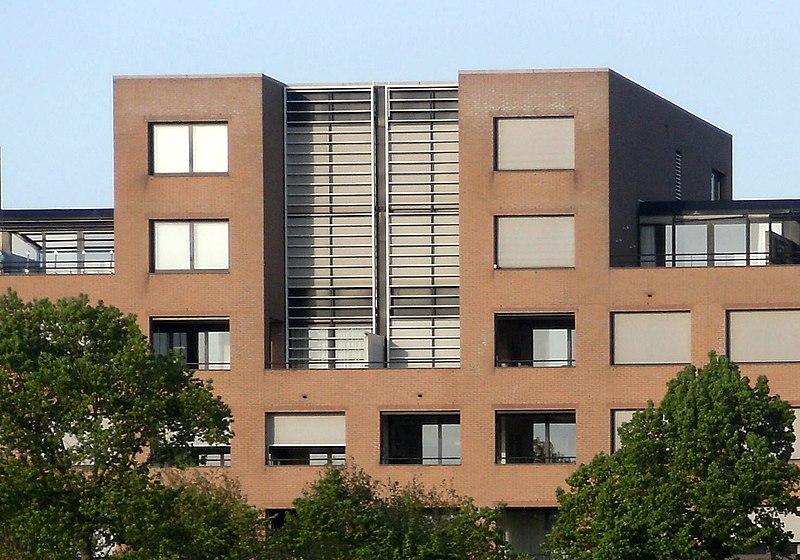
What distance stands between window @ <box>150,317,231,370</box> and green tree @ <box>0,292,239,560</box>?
19372 mm

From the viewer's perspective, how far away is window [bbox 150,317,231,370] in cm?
7662

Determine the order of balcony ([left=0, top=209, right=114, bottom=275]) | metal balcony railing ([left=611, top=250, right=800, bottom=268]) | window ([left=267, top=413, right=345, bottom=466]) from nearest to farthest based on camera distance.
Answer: window ([left=267, top=413, right=345, bottom=466])
metal balcony railing ([left=611, top=250, right=800, bottom=268])
balcony ([left=0, top=209, right=114, bottom=275])

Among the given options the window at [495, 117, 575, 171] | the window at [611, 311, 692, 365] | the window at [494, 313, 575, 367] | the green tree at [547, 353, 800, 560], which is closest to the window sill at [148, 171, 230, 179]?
the window at [495, 117, 575, 171]

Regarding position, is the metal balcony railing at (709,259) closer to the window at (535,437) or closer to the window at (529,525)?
the window at (535,437)

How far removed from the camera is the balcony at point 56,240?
78.6 m

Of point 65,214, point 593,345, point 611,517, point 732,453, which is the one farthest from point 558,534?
point 65,214

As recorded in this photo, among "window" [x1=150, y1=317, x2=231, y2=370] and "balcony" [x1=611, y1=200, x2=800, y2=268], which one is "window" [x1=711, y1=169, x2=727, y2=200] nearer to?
"balcony" [x1=611, y1=200, x2=800, y2=268]

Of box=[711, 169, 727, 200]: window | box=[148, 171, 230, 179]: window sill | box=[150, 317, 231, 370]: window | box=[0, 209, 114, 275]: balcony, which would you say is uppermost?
box=[711, 169, 727, 200]: window

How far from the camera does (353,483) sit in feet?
213

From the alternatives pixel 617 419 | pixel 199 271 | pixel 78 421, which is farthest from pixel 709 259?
pixel 78 421

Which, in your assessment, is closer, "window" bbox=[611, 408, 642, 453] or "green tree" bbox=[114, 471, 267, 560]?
A: "green tree" bbox=[114, 471, 267, 560]

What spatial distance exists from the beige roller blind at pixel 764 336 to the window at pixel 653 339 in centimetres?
169

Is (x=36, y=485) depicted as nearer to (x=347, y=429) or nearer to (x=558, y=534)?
(x=558, y=534)

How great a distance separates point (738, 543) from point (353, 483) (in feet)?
40.4
